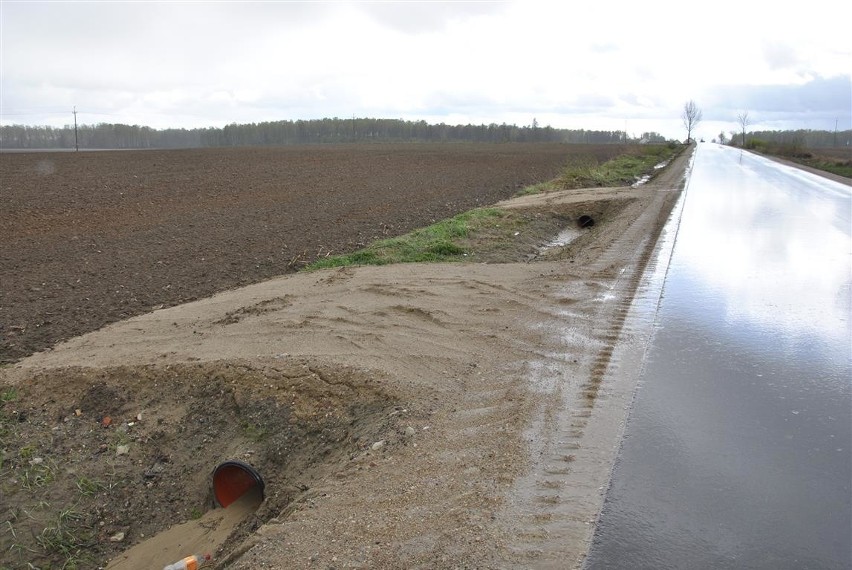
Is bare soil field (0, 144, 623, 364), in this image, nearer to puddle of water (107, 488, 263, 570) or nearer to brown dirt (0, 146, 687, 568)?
brown dirt (0, 146, 687, 568)

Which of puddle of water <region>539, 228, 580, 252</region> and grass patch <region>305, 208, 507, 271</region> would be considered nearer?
grass patch <region>305, 208, 507, 271</region>

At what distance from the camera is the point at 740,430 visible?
521cm

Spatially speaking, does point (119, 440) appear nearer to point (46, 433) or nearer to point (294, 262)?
point (46, 433)

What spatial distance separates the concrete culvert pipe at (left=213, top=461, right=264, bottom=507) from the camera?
18.1 feet

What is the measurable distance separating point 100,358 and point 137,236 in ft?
27.0

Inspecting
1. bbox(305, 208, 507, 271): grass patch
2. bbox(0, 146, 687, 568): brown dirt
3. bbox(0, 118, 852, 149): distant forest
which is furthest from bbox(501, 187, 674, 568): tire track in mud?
bbox(0, 118, 852, 149): distant forest

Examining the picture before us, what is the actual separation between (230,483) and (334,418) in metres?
0.99

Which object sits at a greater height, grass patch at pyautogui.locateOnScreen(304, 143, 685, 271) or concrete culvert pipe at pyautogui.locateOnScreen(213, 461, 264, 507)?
grass patch at pyautogui.locateOnScreen(304, 143, 685, 271)

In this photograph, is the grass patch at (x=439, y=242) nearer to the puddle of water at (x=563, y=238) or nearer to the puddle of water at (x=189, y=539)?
the puddle of water at (x=563, y=238)

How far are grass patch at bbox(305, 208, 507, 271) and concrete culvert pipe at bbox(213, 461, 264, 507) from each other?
6.50 metres

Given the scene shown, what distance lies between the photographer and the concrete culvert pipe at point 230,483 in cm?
552

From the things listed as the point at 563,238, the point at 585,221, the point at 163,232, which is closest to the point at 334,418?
the point at 163,232

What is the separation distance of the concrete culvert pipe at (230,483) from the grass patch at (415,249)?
6.50 m

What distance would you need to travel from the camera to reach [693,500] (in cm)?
425
